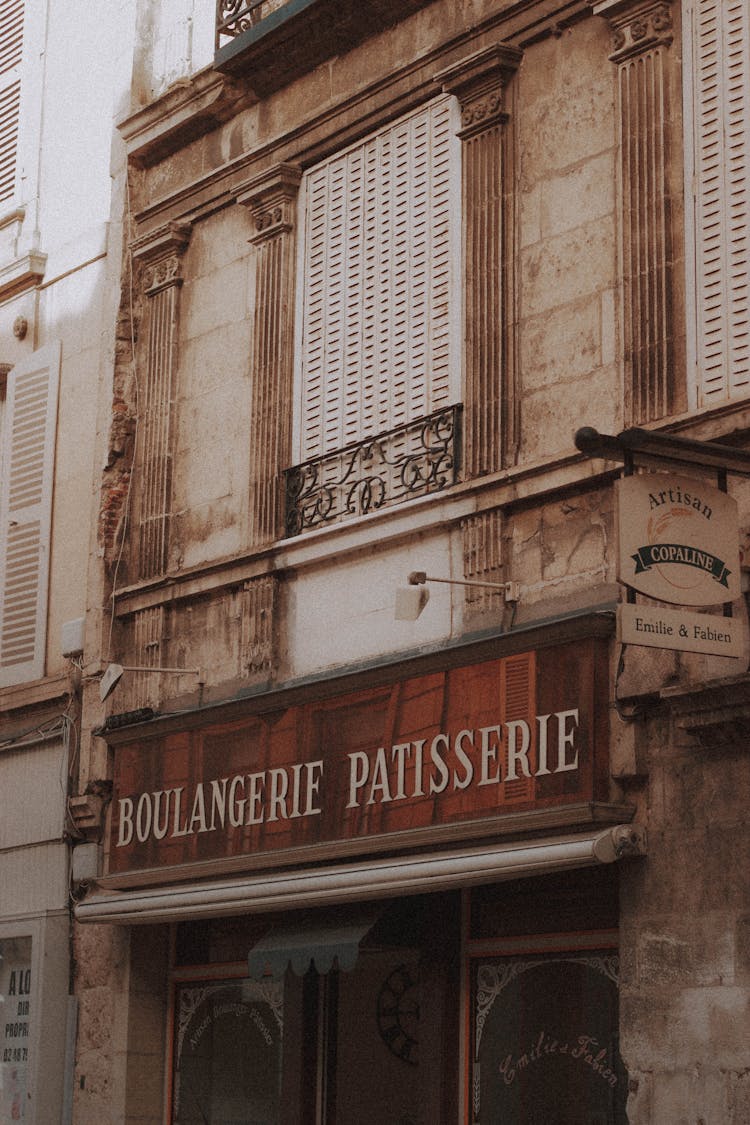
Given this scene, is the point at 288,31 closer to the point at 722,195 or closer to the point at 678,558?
the point at 722,195

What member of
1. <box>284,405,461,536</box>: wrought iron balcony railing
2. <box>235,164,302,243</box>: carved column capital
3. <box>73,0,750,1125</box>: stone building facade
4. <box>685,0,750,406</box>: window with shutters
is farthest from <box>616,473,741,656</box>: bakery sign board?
<box>235,164,302,243</box>: carved column capital

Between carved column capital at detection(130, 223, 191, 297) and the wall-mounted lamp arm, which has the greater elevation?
carved column capital at detection(130, 223, 191, 297)

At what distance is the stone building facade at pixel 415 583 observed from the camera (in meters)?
10.8

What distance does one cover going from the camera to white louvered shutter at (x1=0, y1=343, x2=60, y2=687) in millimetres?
16422

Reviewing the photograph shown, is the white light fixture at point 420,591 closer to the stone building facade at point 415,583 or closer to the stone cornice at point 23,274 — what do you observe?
the stone building facade at point 415,583

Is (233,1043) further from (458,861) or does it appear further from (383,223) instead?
(383,223)

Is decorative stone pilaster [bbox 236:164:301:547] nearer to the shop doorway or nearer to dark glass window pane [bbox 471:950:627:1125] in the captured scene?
the shop doorway

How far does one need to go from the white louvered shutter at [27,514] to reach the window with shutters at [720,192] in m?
7.00

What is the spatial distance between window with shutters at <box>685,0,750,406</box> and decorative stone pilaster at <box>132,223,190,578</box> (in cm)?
519

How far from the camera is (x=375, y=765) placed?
485 inches

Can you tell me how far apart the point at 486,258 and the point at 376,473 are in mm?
1670

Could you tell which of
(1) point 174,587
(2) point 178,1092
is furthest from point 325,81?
(2) point 178,1092

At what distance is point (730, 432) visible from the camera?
415 inches

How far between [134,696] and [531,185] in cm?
496
